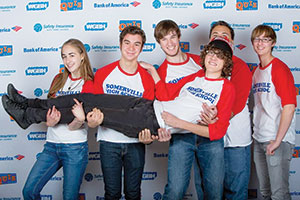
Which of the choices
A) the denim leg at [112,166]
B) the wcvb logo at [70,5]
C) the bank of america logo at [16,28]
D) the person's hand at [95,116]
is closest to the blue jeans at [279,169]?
the denim leg at [112,166]

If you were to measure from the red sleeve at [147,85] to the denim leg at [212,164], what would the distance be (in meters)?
0.42

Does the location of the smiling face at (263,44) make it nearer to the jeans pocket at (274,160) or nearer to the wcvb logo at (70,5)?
the jeans pocket at (274,160)

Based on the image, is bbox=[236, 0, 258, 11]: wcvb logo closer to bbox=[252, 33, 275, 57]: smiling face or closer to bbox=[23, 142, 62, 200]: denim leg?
bbox=[252, 33, 275, 57]: smiling face

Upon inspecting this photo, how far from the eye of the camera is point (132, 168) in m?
1.87

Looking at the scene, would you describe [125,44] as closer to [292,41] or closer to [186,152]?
[186,152]

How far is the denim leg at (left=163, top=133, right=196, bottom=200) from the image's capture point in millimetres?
1739

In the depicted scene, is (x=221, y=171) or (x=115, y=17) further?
(x=115, y=17)

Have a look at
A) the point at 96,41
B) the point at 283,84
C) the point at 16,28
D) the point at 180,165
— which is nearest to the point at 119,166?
the point at 180,165

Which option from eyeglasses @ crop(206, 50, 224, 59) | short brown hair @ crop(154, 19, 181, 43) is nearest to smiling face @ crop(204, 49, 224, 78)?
eyeglasses @ crop(206, 50, 224, 59)

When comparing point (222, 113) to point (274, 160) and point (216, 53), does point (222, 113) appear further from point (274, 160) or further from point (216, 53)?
point (274, 160)

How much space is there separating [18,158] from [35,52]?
3.20 feet

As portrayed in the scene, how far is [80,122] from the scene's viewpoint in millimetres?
1839

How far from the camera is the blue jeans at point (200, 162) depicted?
1.74 metres

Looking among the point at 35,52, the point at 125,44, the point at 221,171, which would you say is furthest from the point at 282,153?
the point at 35,52
